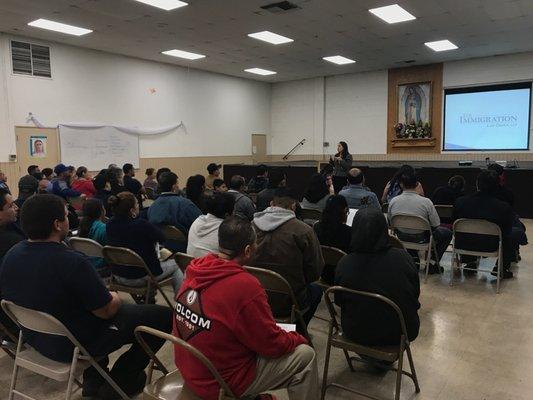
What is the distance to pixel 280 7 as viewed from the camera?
665 cm

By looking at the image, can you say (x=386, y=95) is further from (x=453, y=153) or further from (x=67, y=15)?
(x=67, y=15)

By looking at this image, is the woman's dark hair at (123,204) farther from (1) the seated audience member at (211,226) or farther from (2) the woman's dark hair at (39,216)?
(2) the woman's dark hair at (39,216)

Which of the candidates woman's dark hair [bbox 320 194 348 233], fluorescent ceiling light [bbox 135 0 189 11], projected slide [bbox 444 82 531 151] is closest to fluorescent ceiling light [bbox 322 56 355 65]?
projected slide [bbox 444 82 531 151]

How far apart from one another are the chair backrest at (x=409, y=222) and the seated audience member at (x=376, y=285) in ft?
6.84

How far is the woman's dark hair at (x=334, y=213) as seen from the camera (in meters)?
3.07

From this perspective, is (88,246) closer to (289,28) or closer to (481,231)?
(481,231)

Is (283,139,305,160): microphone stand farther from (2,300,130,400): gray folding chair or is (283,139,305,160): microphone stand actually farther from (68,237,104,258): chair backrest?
(2,300,130,400): gray folding chair

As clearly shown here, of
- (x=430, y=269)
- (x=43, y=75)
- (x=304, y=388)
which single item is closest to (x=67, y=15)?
(x=43, y=75)

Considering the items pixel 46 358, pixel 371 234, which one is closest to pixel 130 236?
pixel 46 358

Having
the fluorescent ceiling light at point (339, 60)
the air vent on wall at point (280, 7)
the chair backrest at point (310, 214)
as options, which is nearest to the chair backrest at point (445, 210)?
the chair backrest at point (310, 214)

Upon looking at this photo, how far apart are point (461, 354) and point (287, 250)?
145 cm

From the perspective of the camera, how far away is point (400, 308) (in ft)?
6.83

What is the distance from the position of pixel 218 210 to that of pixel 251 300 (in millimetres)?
1540

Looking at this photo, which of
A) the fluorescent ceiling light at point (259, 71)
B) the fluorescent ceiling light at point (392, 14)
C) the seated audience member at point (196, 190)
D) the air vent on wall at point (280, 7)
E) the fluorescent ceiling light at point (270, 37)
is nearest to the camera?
the seated audience member at point (196, 190)
